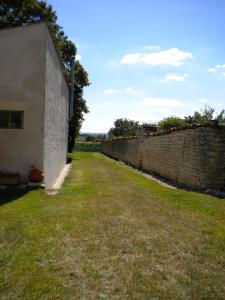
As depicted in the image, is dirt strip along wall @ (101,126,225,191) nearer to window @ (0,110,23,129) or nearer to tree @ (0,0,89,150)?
window @ (0,110,23,129)

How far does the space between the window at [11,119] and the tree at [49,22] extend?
44.1ft

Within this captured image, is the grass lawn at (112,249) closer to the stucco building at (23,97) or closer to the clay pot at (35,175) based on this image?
the clay pot at (35,175)

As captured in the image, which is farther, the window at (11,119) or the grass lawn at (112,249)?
the window at (11,119)

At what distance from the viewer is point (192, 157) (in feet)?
37.2

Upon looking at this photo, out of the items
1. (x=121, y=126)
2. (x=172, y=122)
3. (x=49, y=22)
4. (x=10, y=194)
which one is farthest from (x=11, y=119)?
(x=121, y=126)

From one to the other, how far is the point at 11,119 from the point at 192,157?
524cm

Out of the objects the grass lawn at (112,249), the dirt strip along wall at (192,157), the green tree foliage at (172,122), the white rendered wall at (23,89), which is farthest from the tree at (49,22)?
the grass lawn at (112,249)

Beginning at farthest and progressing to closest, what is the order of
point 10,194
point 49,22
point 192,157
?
1. point 49,22
2. point 192,157
3. point 10,194

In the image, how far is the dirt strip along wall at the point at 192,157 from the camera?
10.0m

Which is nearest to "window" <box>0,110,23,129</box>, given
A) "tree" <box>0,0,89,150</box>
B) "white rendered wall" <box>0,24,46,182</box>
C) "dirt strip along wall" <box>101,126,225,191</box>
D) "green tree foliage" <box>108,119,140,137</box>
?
"white rendered wall" <box>0,24,46,182</box>

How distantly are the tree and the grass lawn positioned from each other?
55.7 ft

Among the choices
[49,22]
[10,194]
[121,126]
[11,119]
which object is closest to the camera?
[10,194]

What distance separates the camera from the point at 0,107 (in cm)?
1029

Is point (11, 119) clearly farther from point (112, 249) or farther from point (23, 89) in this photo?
point (112, 249)
